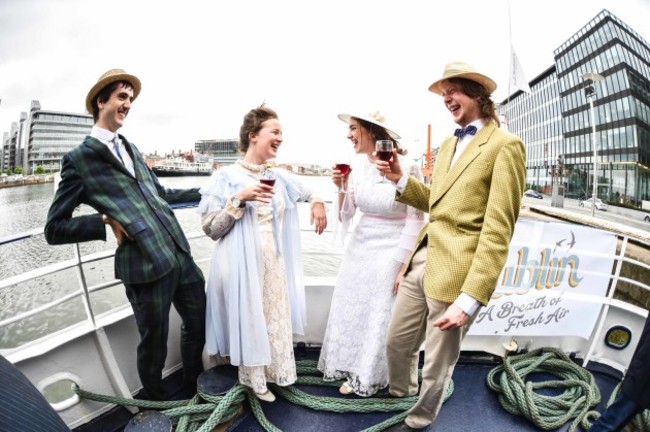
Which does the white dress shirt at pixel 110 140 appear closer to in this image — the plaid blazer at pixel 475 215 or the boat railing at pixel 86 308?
the boat railing at pixel 86 308

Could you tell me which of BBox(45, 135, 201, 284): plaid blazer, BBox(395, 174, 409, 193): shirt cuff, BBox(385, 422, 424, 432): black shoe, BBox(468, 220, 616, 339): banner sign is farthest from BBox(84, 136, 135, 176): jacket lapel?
BBox(468, 220, 616, 339): banner sign

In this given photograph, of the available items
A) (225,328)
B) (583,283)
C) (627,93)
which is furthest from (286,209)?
(627,93)

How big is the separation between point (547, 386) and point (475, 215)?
1569mm

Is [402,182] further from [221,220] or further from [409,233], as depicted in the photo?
[221,220]

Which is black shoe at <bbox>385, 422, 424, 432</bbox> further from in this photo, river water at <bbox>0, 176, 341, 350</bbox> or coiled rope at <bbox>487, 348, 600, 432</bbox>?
river water at <bbox>0, 176, 341, 350</bbox>

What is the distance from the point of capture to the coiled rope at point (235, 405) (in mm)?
1722

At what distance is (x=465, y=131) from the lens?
64.8 inches

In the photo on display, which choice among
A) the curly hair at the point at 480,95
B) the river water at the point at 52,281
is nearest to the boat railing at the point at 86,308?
the curly hair at the point at 480,95

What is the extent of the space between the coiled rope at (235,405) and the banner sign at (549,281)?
0.78 meters

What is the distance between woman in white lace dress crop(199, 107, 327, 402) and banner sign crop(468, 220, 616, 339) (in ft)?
4.80

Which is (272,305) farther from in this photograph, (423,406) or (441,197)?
(441,197)

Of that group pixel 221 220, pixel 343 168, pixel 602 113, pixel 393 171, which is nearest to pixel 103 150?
pixel 221 220

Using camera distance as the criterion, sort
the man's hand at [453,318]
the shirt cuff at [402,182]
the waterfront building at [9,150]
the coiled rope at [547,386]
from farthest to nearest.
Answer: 1. the waterfront building at [9,150]
2. the coiled rope at [547,386]
3. the shirt cuff at [402,182]
4. the man's hand at [453,318]

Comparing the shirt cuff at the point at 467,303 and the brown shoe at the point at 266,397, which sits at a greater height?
the shirt cuff at the point at 467,303
